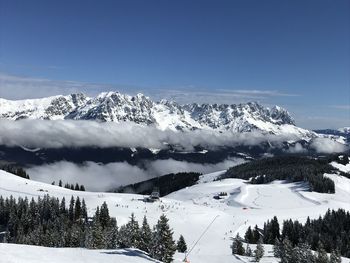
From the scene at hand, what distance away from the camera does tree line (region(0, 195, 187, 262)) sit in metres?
69.8

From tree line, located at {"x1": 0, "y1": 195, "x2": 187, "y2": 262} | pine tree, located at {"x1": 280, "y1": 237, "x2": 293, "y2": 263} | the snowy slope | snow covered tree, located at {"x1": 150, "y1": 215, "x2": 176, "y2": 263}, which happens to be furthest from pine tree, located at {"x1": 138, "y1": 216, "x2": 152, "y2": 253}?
pine tree, located at {"x1": 280, "y1": 237, "x2": 293, "y2": 263}

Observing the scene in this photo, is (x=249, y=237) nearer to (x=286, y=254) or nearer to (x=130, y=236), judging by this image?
(x=286, y=254)

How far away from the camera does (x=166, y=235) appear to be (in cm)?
6869

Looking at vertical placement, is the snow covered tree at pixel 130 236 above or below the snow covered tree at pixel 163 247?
below

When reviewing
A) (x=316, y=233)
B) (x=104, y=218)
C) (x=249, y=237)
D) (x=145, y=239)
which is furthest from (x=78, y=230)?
(x=316, y=233)

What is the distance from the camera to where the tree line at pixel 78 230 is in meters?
69.8

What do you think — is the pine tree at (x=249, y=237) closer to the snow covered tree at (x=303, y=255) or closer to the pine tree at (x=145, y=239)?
the snow covered tree at (x=303, y=255)

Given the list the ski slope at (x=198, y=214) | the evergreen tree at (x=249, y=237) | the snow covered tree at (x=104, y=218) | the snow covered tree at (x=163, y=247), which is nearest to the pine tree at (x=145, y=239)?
the snow covered tree at (x=163, y=247)

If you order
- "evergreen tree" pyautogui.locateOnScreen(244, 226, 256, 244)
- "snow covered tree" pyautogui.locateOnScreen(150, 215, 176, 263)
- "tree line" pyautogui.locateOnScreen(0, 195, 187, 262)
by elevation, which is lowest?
"evergreen tree" pyautogui.locateOnScreen(244, 226, 256, 244)

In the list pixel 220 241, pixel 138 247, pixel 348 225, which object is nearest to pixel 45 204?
pixel 220 241

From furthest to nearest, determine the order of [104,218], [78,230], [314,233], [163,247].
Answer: [314,233]
[104,218]
[78,230]
[163,247]

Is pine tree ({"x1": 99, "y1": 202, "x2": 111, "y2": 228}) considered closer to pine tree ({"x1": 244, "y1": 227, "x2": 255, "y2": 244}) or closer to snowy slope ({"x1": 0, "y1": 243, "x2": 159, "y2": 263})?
pine tree ({"x1": 244, "y1": 227, "x2": 255, "y2": 244})

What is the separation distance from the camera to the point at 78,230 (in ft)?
326

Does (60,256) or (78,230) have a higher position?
(60,256)
